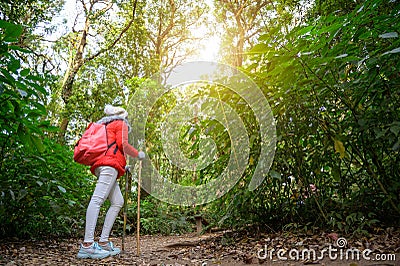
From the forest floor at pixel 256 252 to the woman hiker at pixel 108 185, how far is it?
15cm

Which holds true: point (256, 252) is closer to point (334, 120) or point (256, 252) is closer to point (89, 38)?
point (334, 120)

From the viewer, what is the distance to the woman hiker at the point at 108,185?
316 centimetres

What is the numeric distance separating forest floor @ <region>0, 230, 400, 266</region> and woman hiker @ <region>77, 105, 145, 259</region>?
0.15m

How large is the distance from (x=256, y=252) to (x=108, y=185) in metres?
1.65

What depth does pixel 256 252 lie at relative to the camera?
2.33 metres

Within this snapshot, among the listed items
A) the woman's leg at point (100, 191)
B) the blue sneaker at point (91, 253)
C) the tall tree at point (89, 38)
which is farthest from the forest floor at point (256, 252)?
the tall tree at point (89, 38)

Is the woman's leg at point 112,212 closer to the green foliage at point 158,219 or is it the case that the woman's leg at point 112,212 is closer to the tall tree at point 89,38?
Answer: the green foliage at point 158,219

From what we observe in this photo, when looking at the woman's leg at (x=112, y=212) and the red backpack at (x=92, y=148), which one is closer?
the red backpack at (x=92, y=148)

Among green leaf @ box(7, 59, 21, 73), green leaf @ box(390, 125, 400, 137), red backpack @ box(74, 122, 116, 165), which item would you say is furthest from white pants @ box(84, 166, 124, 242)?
green leaf @ box(390, 125, 400, 137)

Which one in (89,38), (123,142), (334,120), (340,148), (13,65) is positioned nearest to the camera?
(13,65)

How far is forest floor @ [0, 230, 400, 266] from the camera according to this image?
6.26 feet

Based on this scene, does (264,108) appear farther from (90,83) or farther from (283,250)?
(90,83)

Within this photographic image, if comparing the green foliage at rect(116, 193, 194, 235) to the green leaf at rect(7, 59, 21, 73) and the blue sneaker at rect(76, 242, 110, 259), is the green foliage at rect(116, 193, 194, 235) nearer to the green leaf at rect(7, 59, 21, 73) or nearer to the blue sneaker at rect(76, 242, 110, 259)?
the blue sneaker at rect(76, 242, 110, 259)

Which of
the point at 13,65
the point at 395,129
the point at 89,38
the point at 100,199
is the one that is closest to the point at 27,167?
the point at 100,199
